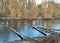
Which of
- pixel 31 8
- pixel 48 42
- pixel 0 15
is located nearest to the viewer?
pixel 48 42

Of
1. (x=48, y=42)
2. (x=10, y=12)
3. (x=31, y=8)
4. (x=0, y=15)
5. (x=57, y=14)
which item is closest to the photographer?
(x=48, y=42)

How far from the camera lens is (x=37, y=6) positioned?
41344 mm

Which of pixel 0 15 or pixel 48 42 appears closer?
pixel 48 42

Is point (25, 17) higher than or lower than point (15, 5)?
lower

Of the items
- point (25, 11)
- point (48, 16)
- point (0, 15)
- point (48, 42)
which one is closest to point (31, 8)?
point (25, 11)

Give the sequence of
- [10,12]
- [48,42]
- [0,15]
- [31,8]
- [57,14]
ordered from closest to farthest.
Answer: [48,42], [0,15], [10,12], [31,8], [57,14]

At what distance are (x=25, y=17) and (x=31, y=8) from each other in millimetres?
3049

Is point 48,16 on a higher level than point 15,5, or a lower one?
lower

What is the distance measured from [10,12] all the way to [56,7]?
12.4 metres

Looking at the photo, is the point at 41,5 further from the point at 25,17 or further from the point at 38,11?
the point at 25,17

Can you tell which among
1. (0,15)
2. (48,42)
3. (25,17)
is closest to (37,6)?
(25,17)

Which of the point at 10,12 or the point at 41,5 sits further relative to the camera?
the point at 41,5

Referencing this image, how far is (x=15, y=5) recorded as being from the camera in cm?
3878

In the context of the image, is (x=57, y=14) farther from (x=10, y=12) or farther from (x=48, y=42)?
(x=48, y=42)
